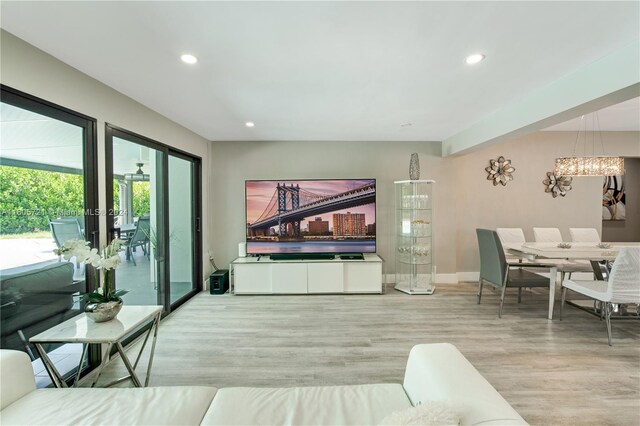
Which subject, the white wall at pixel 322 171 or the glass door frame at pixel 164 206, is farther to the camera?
A: the white wall at pixel 322 171

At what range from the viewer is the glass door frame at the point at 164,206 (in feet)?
8.05

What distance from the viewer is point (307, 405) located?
1191 millimetres

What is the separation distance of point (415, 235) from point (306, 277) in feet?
6.00

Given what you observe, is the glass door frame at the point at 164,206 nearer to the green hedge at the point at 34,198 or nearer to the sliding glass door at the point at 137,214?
the sliding glass door at the point at 137,214

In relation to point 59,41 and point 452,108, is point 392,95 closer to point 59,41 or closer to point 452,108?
point 452,108

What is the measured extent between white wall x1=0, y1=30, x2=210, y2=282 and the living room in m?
0.01

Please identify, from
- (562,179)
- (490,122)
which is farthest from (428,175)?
(562,179)

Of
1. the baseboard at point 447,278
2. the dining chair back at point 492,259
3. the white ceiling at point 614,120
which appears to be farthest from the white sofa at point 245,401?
the white ceiling at point 614,120

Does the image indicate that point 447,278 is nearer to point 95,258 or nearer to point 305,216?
point 305,216

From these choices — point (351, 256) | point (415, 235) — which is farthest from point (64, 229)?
point (415, 235)

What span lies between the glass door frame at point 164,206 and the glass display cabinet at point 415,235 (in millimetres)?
3135

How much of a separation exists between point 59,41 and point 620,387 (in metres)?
4.57

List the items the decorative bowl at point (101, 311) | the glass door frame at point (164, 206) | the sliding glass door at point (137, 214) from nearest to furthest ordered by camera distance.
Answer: the decorative bowl at point (101, 311) < the glass door frame at point (164, 206) < the sliding glass door at point (137, 214)

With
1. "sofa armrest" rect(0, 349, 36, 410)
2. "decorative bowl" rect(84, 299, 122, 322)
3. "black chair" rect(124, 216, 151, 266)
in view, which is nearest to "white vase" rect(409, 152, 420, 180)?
"black chair" rect(124, 216, 151, 266)
